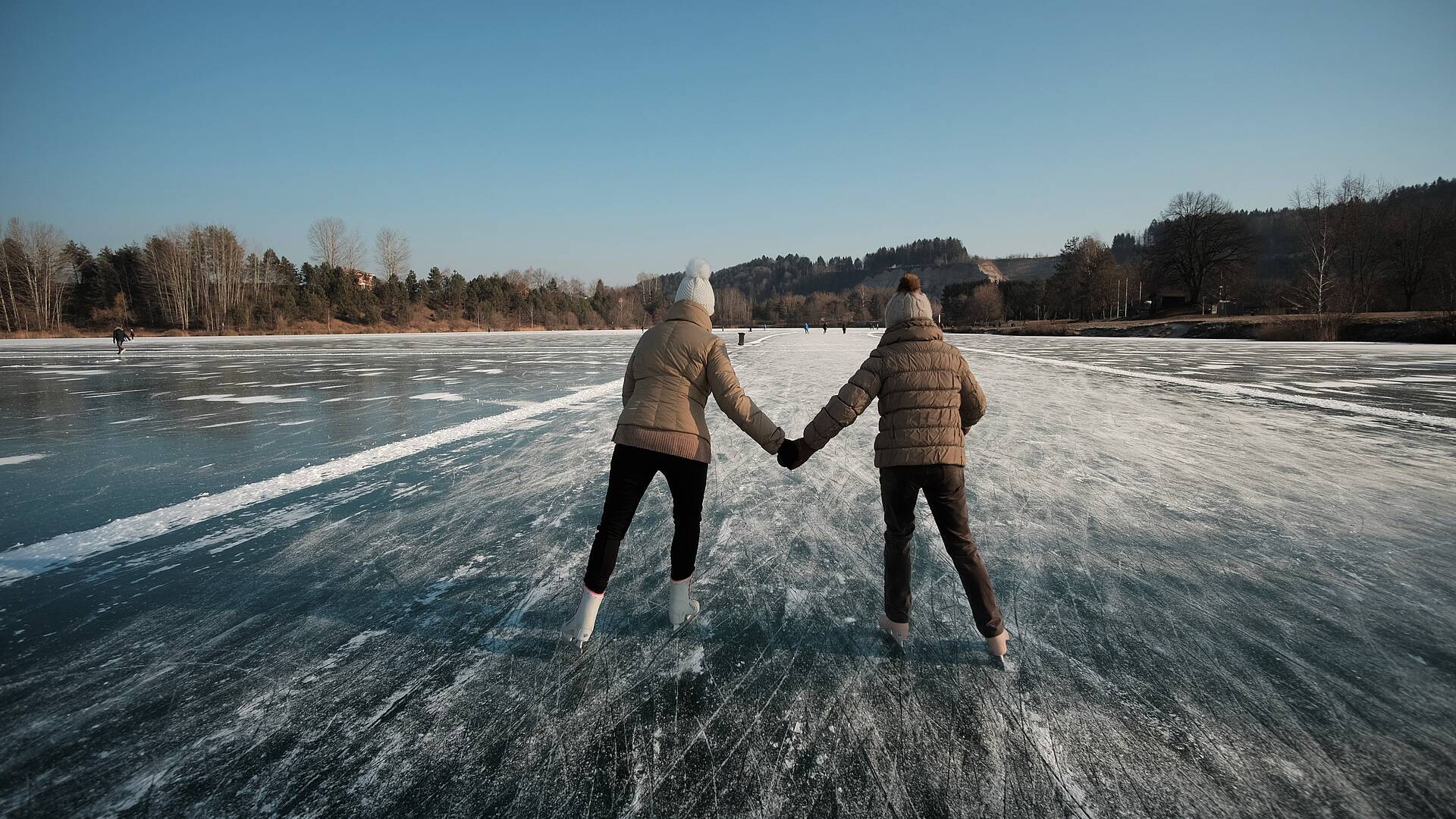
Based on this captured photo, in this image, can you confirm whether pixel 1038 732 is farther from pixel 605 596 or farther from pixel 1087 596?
pixel 605 596

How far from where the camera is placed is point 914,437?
246 cm

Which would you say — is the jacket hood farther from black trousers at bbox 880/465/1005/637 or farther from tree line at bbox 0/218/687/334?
tree line at bbox 0/218/687/334

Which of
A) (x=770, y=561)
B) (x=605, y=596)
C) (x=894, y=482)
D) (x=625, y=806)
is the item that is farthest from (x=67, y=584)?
(x=894, y=482)

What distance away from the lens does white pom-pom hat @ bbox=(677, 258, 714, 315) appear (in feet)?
9.13

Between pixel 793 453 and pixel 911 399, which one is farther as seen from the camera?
pixel 793 453

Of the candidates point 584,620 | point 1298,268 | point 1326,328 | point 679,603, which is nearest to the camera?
point 584,620

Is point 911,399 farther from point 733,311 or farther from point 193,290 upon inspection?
point 733,311

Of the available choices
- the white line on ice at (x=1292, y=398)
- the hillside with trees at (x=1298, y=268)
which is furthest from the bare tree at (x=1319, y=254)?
the white line on ice at (x=1292, y=398)

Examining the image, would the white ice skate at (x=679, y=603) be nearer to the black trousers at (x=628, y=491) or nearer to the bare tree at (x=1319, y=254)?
the black trousers at (x=628, y=491)

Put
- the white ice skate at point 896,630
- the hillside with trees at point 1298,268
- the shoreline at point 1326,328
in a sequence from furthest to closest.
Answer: the hillside with trees at point 1298,268, the shoreline at point 1326,328, the white ice skate at point 896,630

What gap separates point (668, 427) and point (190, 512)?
13.4 feet

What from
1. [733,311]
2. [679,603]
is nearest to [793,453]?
[679,603]

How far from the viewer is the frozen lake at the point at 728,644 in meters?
1.88

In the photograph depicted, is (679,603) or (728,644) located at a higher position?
(679,603)
